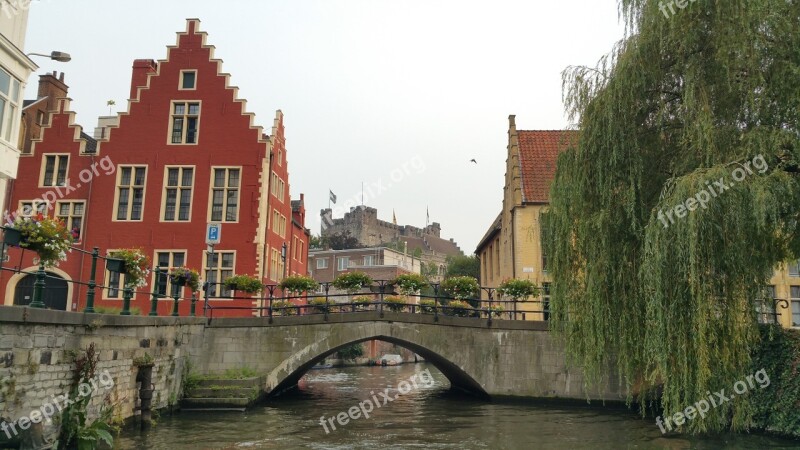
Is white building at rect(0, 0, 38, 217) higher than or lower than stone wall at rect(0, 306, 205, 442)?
higher

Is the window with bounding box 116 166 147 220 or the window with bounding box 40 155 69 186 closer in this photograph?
the window with bounding box 116 166 147 220

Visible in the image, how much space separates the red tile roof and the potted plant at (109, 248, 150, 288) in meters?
15.6

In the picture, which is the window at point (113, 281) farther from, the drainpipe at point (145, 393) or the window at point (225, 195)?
the drainpipe at point (145, 393)

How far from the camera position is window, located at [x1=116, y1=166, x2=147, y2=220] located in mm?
25438

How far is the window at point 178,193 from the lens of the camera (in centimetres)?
2536

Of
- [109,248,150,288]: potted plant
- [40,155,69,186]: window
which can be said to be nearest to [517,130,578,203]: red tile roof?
[109,248,150,288]: potted plant

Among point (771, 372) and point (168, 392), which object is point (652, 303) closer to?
point (771, 372)

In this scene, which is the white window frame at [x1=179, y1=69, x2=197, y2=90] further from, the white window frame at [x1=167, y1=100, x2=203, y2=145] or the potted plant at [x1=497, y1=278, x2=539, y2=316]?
the potted plant at [x1=497, y1=278, x2=539, y2=316]

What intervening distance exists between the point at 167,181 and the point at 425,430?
55.9 ft

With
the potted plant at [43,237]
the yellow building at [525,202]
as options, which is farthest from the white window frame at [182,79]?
the potted plant at [43,237]

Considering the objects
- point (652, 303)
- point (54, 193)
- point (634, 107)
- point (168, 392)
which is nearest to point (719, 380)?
point (652, 303)

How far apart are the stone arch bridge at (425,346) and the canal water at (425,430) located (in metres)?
0.82

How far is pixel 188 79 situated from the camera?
26.6 meters

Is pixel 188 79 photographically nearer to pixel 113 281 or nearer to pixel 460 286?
pixel 113 281
